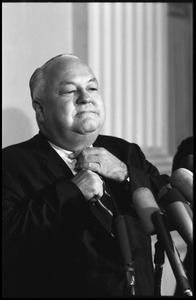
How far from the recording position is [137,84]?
2.52m

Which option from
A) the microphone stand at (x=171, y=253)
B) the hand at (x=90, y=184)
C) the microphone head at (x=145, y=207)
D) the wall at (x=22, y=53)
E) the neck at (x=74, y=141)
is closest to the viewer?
the microphone stand at (x=171, y=253)

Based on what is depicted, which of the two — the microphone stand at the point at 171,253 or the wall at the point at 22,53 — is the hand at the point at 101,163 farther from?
the wall at the point at 22,53

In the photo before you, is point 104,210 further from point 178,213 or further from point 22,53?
point 22,53

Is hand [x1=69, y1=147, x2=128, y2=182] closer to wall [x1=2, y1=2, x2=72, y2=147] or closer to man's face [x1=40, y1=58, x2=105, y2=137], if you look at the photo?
man's face [x1=40, y1=58, x2=105, y2=137]

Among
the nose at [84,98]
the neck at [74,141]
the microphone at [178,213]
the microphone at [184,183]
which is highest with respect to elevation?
the nose at [84,98]

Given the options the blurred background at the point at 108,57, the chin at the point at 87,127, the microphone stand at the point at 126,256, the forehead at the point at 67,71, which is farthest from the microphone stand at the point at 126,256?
the blurred background at the point at 108,57

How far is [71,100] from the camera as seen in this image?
4.60 feet

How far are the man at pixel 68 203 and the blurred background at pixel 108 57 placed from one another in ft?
2.33

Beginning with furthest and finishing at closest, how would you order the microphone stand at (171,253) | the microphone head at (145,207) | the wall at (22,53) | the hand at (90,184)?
the wall at (22,53) → the hand at (90,184) → the microphone head at (145,207) → the microphone stand at (171,253)

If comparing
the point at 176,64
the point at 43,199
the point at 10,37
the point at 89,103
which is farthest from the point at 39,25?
the point at 176,64

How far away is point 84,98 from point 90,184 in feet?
0.76

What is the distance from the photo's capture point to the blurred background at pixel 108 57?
85.3 inches

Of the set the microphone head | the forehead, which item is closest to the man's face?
the forehead

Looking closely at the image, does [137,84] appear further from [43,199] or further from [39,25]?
[43,199]
